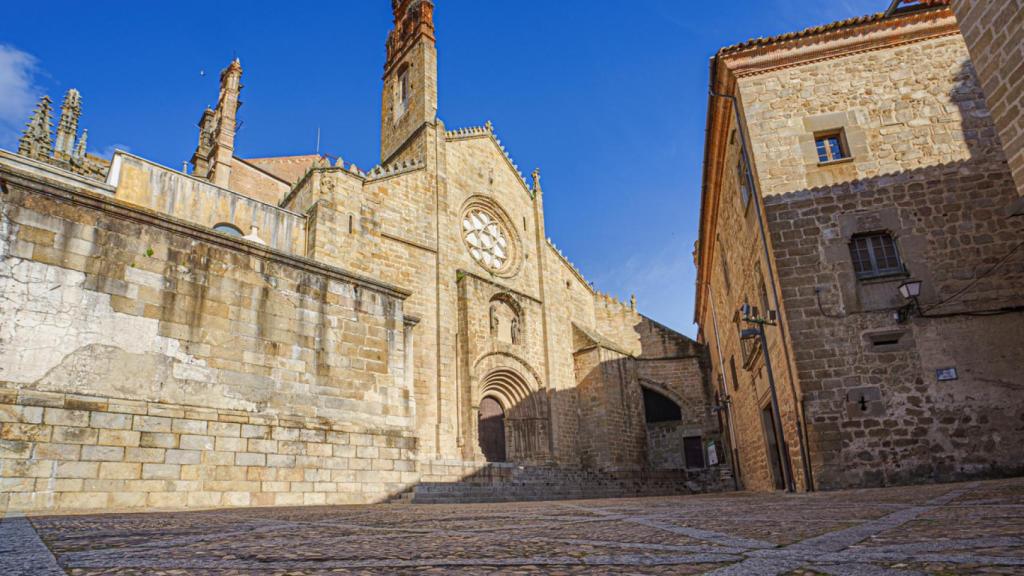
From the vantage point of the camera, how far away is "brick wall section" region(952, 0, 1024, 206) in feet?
19.0

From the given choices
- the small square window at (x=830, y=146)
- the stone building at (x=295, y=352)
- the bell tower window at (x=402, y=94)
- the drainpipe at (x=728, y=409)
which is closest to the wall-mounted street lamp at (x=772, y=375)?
the small square window at (x=830, y=146)

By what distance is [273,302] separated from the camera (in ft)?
29.1

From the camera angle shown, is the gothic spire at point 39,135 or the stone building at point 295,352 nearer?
the stone building at point 295,352

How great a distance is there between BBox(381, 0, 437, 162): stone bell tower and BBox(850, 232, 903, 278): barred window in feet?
51.2

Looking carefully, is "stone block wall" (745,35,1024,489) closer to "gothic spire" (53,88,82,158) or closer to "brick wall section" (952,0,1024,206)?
"brick wall section" (952,0,1024,206)

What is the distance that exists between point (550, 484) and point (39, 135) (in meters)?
24.7

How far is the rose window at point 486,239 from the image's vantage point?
21.5 meters

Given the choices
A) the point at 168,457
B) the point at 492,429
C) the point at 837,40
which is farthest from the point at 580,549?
the point at 492,429

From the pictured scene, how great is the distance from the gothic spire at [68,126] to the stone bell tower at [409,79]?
43.5 feet

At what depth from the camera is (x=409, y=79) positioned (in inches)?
932

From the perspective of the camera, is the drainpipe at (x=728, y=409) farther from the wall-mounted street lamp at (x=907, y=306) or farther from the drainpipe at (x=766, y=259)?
the wall-mounted street lamp at (x=907, y=306)

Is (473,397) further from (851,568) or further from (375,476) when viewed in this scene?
(851,568)

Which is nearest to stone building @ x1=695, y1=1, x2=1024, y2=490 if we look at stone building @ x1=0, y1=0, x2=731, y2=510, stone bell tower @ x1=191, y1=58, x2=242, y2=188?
stone building @ x1=0, y1=0, x2=731, y2=510

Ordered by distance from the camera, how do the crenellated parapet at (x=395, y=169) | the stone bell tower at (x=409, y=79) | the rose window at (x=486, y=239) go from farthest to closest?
the stone bell tower at (x=409, y=79)
the rose window at (x=486, y=239)
the crenellated parapet at (x=395, y=169)
